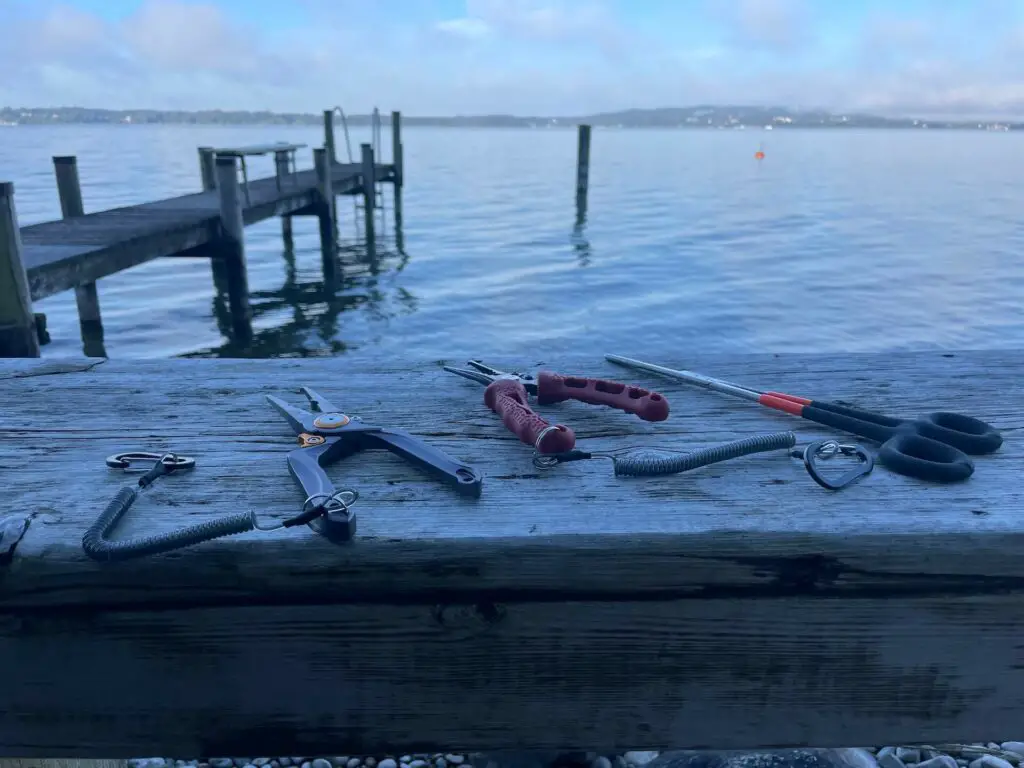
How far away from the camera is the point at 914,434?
1.74 metres

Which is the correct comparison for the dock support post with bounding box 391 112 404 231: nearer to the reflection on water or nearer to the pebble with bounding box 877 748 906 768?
the reflection on water

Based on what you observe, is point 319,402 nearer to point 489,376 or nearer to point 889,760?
point 489,376

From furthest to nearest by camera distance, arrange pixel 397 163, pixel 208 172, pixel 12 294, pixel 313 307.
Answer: pixel 397 163, pixel 208 172, pixel 313 307, pixel 12 294

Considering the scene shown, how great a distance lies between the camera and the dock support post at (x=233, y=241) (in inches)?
492

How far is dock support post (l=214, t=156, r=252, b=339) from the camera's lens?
41.0ft

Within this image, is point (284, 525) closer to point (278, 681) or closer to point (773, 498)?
point (278, 681)

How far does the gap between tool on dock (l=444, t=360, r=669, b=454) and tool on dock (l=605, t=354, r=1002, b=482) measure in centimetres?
30

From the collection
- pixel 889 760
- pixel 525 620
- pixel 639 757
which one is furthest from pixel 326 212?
pixel 525 620

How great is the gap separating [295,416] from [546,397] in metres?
0.65

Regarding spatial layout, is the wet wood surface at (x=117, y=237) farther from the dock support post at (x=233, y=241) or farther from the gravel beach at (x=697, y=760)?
the gravel beach at (x=697, y=760)

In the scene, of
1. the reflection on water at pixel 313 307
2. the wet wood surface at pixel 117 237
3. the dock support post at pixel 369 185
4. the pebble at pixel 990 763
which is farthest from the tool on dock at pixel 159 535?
the dock support post at pixel 369 185

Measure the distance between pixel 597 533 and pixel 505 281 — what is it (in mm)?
19309

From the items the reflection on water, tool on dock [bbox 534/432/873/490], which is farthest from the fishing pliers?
the reflection on water

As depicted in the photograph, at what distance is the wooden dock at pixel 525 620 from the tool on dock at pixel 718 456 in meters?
0.04
